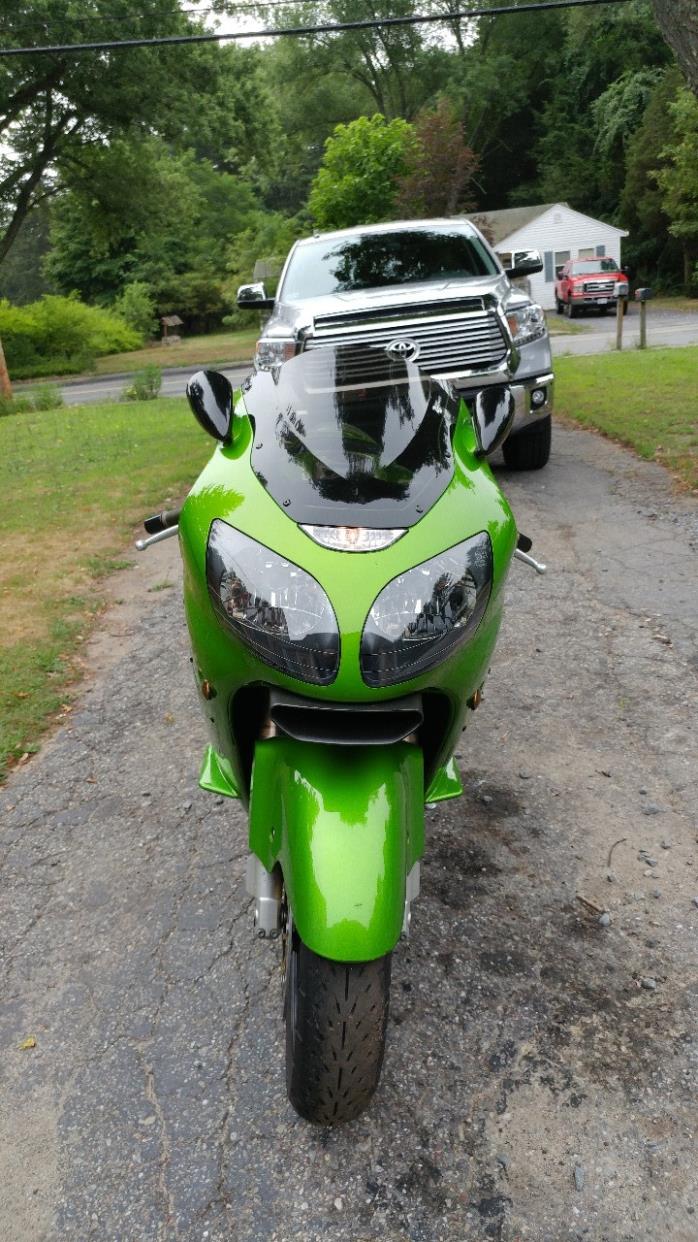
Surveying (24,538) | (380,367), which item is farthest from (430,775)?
(24,538)

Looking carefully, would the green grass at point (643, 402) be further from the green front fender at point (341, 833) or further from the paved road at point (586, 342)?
the green front fender at point (341, 833)

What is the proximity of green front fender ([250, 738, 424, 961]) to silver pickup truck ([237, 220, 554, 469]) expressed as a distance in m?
4.30

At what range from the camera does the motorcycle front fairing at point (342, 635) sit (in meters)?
1.80

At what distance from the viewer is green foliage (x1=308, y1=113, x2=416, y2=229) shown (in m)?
19.6

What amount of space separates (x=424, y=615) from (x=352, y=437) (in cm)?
58

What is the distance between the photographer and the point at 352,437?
2.18 meters

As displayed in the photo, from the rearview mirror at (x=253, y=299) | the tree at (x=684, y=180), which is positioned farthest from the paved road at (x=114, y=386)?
the tree at (x=684, y=180)

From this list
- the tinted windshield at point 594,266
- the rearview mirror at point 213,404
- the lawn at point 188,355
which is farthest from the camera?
the tinted windshield at point 594,266

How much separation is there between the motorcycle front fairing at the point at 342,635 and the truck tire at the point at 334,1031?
0.11 meters

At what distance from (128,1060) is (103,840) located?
1.07 m

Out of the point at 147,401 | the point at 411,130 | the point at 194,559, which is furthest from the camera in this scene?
the point at 411,130

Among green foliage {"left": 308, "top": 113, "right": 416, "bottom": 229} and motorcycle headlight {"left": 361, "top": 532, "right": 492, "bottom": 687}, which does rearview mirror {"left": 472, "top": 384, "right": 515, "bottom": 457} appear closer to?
motorcycle headlight {"left": 361, "top": 532, "right": 492, "bottom": 687}

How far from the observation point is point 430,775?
2.27 m

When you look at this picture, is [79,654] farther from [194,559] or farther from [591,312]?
[591,312]
